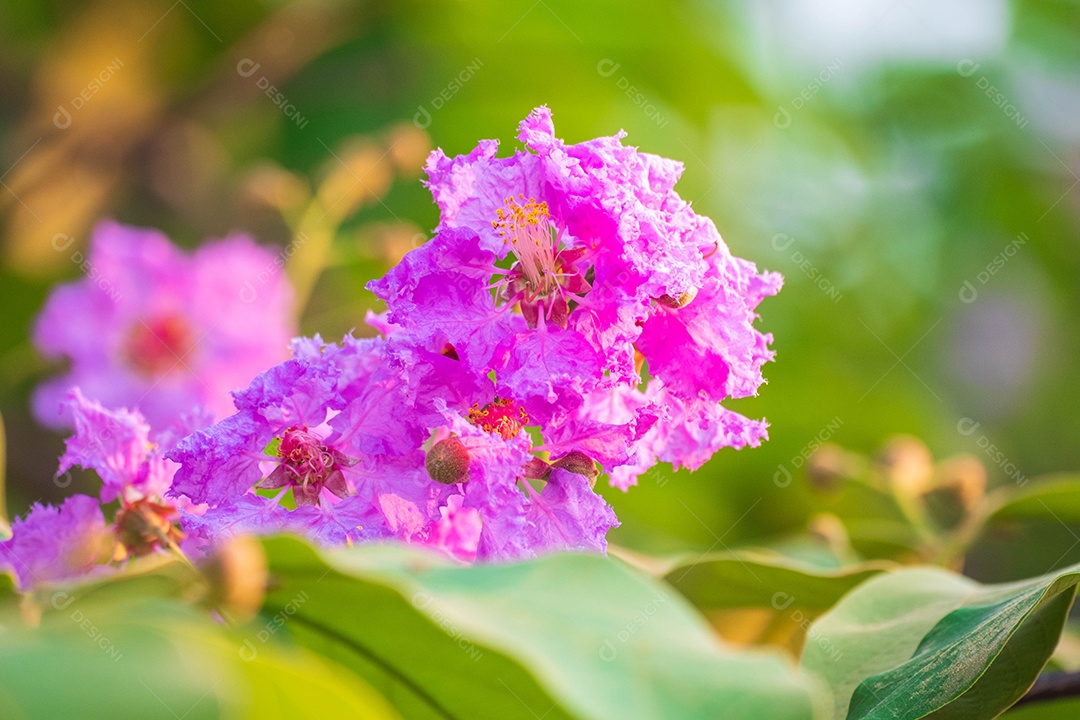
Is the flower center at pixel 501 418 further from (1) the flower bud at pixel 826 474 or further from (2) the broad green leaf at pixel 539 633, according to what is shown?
(1) the flower bud at pixel 826 474

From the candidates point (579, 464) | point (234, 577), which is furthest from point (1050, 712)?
point (234, 577)

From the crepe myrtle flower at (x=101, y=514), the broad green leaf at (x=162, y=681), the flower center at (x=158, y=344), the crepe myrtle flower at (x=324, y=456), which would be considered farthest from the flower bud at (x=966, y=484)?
the flower center at (x=158, y=344)

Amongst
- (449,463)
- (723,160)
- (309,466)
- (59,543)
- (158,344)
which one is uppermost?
(723,160)

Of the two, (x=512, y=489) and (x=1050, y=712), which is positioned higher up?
(x=1050, y=712)

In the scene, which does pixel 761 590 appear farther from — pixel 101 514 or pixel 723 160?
pixel 723 160

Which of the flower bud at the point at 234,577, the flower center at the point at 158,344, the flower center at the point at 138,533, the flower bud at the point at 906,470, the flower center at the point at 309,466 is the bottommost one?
the flower center at the point at 158,344
